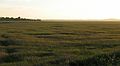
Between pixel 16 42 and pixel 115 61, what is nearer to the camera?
pixel 115 61

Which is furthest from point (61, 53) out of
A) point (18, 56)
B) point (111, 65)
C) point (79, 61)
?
point (111, 65)

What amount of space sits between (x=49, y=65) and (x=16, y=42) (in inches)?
628

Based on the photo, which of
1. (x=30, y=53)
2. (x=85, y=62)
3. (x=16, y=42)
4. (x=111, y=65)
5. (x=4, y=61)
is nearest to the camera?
(x=111, y=65)

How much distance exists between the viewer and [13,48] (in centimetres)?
2594

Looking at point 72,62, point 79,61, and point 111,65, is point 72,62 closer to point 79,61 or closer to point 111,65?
point 79,61

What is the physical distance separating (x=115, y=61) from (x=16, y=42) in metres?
17.3

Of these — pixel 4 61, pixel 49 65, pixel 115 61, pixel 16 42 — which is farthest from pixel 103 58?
pixel 16 42

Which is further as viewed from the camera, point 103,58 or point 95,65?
point 103,58

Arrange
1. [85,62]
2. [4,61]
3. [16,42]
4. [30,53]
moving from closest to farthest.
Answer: [85,62], [4,61], [30,53], [16,42]

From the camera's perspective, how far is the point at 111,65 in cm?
1384

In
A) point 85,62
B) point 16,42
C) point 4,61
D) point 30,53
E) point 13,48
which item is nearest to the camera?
point 85,62

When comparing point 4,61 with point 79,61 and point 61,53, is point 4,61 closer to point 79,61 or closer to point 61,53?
point 61,53

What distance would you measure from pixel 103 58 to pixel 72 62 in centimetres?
151

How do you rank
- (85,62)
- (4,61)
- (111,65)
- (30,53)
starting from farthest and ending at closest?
(30,53), (4,61), (85,62), (111,65)
